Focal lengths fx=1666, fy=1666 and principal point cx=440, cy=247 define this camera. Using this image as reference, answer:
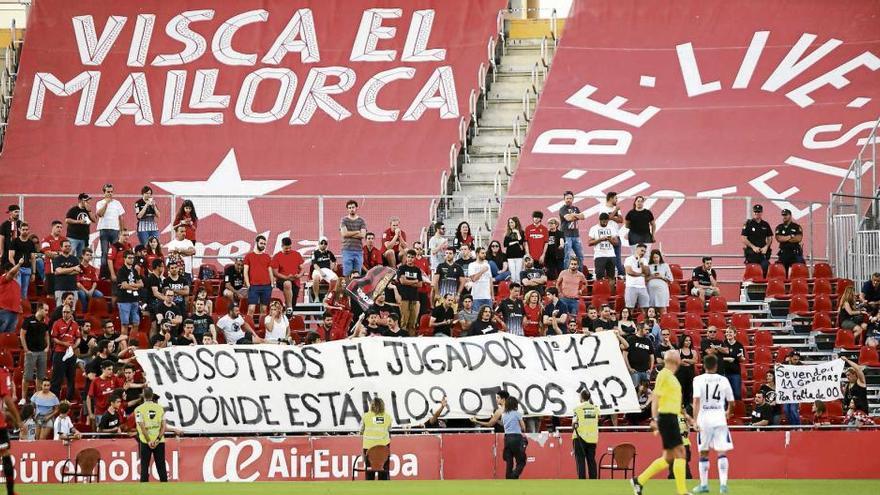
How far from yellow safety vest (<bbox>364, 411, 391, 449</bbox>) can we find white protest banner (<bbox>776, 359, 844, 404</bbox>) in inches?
260

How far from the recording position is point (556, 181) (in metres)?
35.8

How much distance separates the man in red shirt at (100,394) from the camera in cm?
2642

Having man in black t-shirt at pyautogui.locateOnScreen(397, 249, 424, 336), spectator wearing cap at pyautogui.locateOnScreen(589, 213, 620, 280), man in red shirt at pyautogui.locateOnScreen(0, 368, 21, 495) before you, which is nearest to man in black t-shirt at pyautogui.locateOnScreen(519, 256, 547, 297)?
spectator wearing cap at pyautogui.locateOnScreen(589, 213, 620, 280)

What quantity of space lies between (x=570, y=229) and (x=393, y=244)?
3233 millimetres

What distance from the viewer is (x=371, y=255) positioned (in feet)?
98.0

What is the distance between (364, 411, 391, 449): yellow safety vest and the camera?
24.0 m

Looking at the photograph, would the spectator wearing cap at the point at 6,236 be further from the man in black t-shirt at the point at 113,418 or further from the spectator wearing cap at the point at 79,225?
the man in black t-shirt at the point at 113,418

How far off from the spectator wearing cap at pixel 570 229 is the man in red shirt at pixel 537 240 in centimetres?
36

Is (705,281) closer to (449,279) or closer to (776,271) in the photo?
(776,271)

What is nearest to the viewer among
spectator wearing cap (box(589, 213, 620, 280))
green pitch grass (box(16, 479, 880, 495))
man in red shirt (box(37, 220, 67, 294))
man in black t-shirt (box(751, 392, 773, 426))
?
green pitch grass (box(16, 479, 880, 495))

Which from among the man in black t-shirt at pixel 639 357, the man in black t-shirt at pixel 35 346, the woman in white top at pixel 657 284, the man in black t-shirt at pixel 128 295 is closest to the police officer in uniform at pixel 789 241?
the woman in white top at pixel 657 284

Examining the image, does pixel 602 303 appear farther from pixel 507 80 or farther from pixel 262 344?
pixel 507 80

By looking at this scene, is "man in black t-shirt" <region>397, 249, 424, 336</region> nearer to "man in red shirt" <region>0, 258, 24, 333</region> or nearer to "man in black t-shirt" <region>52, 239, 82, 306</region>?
"man in black t-shirt" <region>52, 239, 82, 306</region>

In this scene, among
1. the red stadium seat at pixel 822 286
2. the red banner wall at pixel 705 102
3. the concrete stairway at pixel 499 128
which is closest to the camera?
the red stadium seat at pixel 822 286
